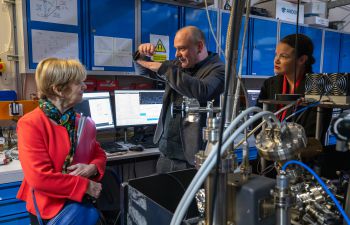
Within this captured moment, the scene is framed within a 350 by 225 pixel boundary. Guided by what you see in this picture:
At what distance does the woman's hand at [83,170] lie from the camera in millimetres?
1285

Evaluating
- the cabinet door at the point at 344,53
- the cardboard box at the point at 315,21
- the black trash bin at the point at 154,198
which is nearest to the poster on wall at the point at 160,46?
the black trash bin at the point at 154,198

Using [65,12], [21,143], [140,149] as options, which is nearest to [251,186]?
[21,143]

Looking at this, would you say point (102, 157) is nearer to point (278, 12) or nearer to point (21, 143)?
point (21, 143)

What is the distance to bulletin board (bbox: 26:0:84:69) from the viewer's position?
2.06 meters

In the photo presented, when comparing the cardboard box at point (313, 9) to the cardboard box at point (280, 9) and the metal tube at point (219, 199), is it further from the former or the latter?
the metal tube at point (219, 199)

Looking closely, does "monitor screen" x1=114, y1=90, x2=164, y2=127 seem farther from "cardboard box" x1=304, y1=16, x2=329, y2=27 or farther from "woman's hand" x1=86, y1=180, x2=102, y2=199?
"cardboard box" x1=304, y1=16, x2=329, y2=27

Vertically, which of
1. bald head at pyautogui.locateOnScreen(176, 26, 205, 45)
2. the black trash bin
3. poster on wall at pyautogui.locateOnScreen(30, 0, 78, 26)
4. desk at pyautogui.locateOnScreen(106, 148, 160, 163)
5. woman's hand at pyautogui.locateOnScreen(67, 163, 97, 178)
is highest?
poster on wall at pyautogui.locateOnScreen(30, 0, 78, 26)

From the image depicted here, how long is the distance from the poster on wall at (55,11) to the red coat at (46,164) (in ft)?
3.67

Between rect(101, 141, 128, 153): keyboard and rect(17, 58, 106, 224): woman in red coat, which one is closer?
rect(17, 58, 106, 224): woman in red coat

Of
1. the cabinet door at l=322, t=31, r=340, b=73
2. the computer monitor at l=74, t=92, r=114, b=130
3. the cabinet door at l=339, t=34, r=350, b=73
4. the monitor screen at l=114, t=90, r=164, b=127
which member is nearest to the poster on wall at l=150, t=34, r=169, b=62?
the monitor screen at l=114, t=90, r=164, b=127

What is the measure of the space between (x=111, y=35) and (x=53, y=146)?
137 centimetres

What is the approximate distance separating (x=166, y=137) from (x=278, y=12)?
8.29 ft

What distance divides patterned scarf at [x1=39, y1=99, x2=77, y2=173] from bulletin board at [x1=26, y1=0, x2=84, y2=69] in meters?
0.96

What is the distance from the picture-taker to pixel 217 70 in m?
1.53
